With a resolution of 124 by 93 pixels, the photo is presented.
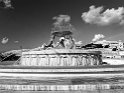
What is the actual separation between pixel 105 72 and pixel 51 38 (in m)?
17.6

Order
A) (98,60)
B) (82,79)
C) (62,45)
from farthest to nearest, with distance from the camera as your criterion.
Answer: (62,45)
(98,60)
(82,79)

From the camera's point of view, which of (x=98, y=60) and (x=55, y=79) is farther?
(x=98, y=60)

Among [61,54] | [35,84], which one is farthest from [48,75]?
[61,54]

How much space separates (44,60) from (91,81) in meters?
10.2

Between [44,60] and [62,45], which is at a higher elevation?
[62,45]

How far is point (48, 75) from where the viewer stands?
10961mm

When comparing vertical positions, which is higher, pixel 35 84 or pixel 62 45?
pixel 62 45

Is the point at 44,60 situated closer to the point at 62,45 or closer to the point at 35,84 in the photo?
the point at 62,45

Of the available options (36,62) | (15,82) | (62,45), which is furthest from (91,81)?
(62,45)

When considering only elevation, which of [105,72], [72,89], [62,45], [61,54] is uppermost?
[62,45]

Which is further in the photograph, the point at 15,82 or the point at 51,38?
the point at 51,38

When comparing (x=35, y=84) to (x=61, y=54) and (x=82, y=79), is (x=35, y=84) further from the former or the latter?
(x=61, y=54)

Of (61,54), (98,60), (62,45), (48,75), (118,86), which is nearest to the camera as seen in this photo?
(118,86)

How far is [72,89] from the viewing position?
9492 millimetres
